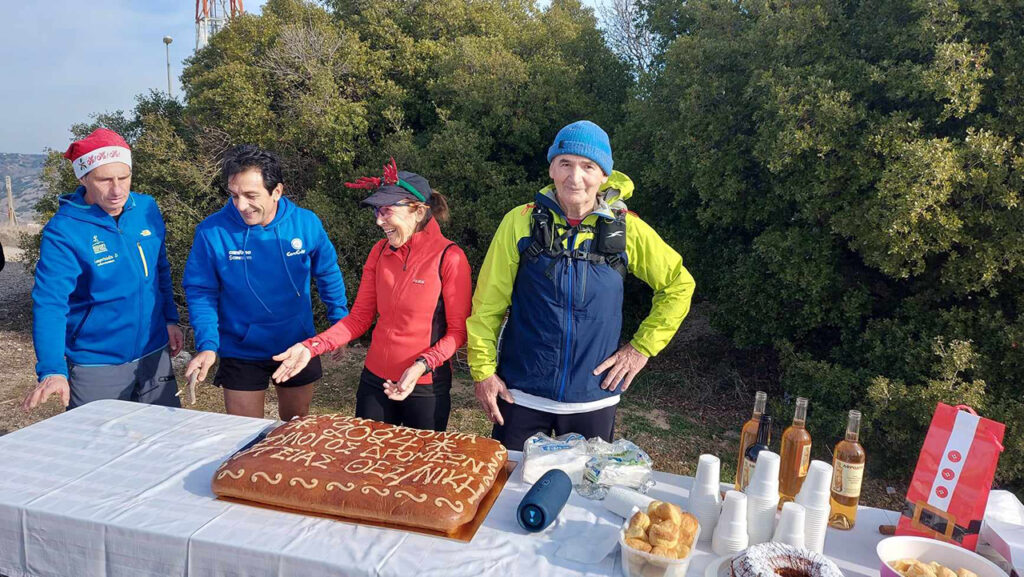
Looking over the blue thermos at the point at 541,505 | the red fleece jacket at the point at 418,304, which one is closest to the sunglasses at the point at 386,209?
the red fleece jacket at the point at 418,304

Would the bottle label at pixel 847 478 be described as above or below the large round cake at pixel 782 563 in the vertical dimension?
above

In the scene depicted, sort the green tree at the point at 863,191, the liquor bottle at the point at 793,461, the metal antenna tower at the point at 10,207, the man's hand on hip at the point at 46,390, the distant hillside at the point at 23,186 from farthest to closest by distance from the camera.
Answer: the metal antenna tower at the point at 10,207
the distant hillside at the point at 23,186
the green tree at the point at 863,191
the man's hand on hip at the point at 46,390
the liquor bottle at the point at 793,461

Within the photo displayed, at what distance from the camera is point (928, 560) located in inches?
67.2

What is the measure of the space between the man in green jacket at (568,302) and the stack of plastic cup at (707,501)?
0.80 metres

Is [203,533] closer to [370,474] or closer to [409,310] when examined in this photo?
[370,474]

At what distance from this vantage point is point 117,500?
199 cm

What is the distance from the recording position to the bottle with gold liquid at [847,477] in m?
1.85

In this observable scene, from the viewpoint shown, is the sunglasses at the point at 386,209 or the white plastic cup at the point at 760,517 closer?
the white plastic cup at the point at 760,517

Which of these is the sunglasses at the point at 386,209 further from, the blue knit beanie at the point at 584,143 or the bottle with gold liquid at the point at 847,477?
the bottle with gold liquid at the point at 847,477

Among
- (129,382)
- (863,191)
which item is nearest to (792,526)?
(129,382)

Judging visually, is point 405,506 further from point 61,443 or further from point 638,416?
point 638,416

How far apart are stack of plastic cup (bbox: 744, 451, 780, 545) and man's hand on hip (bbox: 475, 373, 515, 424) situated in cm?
115

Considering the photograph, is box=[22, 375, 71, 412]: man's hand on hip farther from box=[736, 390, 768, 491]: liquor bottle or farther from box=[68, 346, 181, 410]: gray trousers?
box=[736, 390, 768, 491]: liquor bottle

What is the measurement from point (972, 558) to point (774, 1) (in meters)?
6.02
